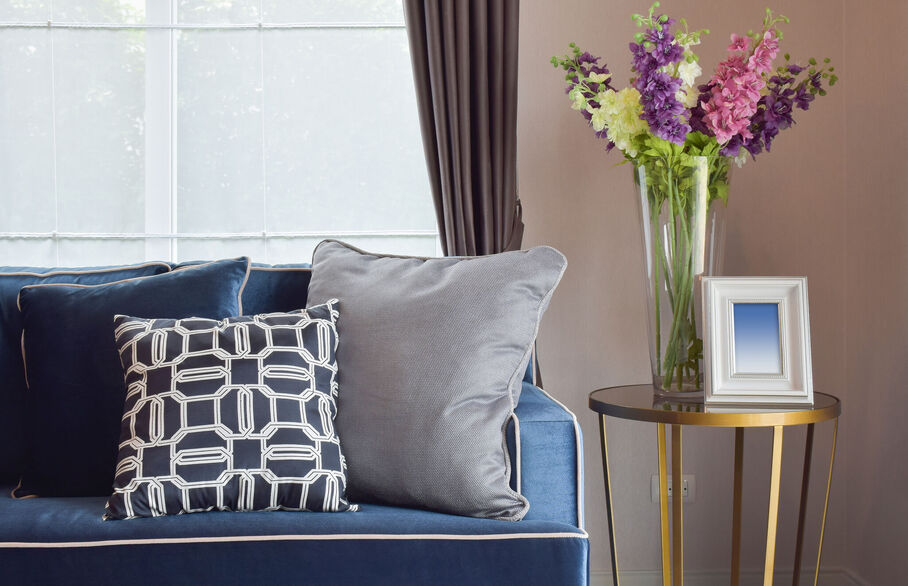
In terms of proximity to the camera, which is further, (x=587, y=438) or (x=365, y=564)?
(x=587, y=438)

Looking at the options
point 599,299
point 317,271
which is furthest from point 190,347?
point 599,299

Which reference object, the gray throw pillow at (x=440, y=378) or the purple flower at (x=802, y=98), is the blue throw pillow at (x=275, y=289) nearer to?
the gray throw pillow at (x=440, y=378)

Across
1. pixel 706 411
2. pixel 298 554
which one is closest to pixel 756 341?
pixel 706 411

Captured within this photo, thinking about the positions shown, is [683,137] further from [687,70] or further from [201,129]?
[201,129]

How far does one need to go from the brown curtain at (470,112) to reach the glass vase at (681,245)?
496 millimetres

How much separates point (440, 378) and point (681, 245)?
710mm

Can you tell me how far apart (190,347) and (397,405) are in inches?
16.2

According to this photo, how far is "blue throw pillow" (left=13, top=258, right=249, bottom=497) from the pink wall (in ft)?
3.52

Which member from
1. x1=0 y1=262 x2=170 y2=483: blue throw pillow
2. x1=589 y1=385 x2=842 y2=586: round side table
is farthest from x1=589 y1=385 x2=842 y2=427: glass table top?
x1=0 y1=262 x2=170 y2=483: blue throw pillow

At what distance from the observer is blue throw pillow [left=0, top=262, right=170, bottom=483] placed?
171 cm

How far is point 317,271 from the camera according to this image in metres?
1.79

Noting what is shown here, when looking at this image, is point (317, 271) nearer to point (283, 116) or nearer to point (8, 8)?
point (283, 116)

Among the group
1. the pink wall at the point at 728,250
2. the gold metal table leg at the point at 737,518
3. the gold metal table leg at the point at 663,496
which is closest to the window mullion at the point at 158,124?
the pink wall at the point at 728,250

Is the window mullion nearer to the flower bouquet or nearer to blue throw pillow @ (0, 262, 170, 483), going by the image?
blue throw pillow @ (0, 262, 170, 483)
